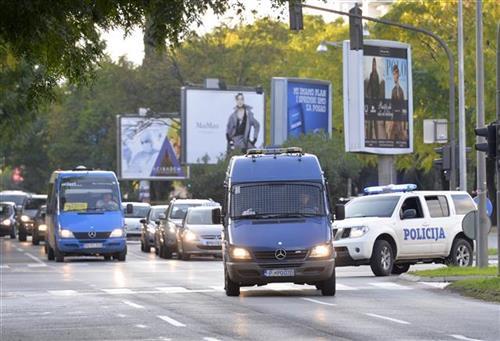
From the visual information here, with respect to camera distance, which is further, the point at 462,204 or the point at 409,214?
the point at 462,204

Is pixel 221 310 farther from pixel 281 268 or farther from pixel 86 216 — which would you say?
pixel 86 216

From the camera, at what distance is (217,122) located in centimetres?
8531

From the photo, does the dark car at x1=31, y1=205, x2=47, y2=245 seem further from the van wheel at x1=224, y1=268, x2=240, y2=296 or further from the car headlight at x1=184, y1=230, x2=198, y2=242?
the van wheel at x1=224, y1=268, x2=240, y2=296

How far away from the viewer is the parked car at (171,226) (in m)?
47.6

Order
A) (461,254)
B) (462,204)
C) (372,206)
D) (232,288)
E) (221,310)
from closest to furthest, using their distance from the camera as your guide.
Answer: (221,310) → (232,288) → (372,206) → (461,254) → (462,204)

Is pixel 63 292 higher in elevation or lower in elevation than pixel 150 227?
lower

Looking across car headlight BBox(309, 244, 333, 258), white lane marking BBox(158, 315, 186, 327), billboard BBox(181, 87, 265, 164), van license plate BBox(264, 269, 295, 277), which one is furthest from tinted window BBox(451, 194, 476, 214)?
billboard BBox(181, 87, 265, 164)

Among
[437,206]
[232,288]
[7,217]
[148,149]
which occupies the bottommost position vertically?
[232,288]

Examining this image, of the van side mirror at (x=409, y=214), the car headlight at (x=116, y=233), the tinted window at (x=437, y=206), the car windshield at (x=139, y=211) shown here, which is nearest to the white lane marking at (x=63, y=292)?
the van side mirror at (x=409, y=214)

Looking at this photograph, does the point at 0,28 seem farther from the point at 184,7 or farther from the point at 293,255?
the point at 293,255

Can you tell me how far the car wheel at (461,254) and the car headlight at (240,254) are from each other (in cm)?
971

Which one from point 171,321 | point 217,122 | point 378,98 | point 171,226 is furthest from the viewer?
point 217,122

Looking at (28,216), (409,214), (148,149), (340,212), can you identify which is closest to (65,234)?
(409,214)

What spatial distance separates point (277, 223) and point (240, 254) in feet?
2.98
